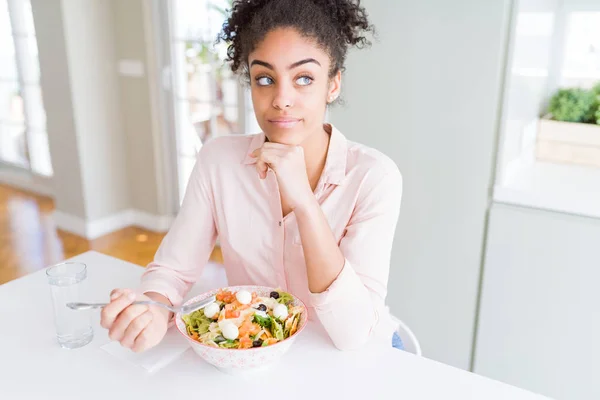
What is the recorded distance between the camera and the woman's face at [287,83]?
101cm

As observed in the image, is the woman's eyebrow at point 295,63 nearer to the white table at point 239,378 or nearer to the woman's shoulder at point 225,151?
the woman's shoulder at point 225,151

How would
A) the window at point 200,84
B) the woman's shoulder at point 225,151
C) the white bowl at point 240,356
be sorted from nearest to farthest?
the white bowl at point 240,356, the woman's shoulder at point 225,151, the window at point 200,84

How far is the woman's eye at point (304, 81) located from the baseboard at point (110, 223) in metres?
2.61

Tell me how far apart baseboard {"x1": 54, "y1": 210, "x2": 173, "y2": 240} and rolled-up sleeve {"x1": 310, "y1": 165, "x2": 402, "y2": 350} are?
8.41ft

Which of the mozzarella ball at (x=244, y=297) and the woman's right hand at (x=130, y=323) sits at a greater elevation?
the mozzarella ball at (x=244, y=297)

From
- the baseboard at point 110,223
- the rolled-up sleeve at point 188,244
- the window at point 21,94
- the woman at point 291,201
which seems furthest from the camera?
the window at point 21,94

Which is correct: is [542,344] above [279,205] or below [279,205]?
below

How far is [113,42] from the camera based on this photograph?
3318 mm

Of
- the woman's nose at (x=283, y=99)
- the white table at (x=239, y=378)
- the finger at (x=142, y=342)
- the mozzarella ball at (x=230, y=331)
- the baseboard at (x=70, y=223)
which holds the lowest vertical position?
the baseboard at (x=70, y=223)

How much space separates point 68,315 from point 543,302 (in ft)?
4.63

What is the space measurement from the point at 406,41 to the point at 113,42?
7.28 ft

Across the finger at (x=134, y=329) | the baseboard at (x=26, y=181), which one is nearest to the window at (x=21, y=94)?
the baseboard at (x=26, y=181)

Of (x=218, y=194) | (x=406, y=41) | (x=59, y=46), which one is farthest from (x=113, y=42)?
(x=218, y=194)

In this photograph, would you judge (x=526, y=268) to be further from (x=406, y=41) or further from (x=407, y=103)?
(x=406, y=41)
